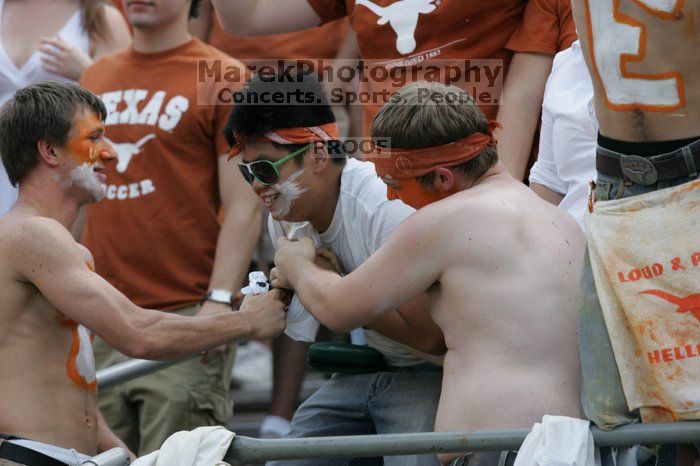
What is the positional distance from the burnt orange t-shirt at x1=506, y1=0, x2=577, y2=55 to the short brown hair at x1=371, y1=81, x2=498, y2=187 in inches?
47.0

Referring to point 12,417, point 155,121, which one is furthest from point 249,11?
point 12,417

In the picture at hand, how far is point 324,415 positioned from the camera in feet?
15.5

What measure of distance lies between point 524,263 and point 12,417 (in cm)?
178

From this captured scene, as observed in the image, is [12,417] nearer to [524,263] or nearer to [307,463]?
[307,463]

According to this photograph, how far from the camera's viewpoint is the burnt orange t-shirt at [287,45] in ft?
22.5

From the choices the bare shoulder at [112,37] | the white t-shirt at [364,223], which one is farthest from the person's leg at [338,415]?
the bare shoulder at [112,37]

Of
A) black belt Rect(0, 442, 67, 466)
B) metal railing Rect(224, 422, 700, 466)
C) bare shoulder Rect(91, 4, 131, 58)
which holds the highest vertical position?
metal railing Rect(224, 422, 700, 466)

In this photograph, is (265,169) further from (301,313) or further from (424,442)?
(424,442)

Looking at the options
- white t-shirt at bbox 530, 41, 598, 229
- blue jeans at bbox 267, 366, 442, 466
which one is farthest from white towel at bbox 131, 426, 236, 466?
white t-shirt at bbox 530, 41, 598, 229

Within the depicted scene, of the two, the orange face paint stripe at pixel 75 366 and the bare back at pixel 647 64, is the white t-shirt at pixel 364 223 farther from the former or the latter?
the bare back at pixel 647 64

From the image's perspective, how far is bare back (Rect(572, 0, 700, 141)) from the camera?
135 inches

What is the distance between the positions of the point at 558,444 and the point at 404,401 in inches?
44.1

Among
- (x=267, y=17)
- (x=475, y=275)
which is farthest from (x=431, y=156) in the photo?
(x=267, y=17)

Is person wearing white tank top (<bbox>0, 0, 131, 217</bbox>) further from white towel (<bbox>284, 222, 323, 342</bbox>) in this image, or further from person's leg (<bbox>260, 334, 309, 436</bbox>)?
white towel (<bbox>284, 222, 323, 342</bbox>)
